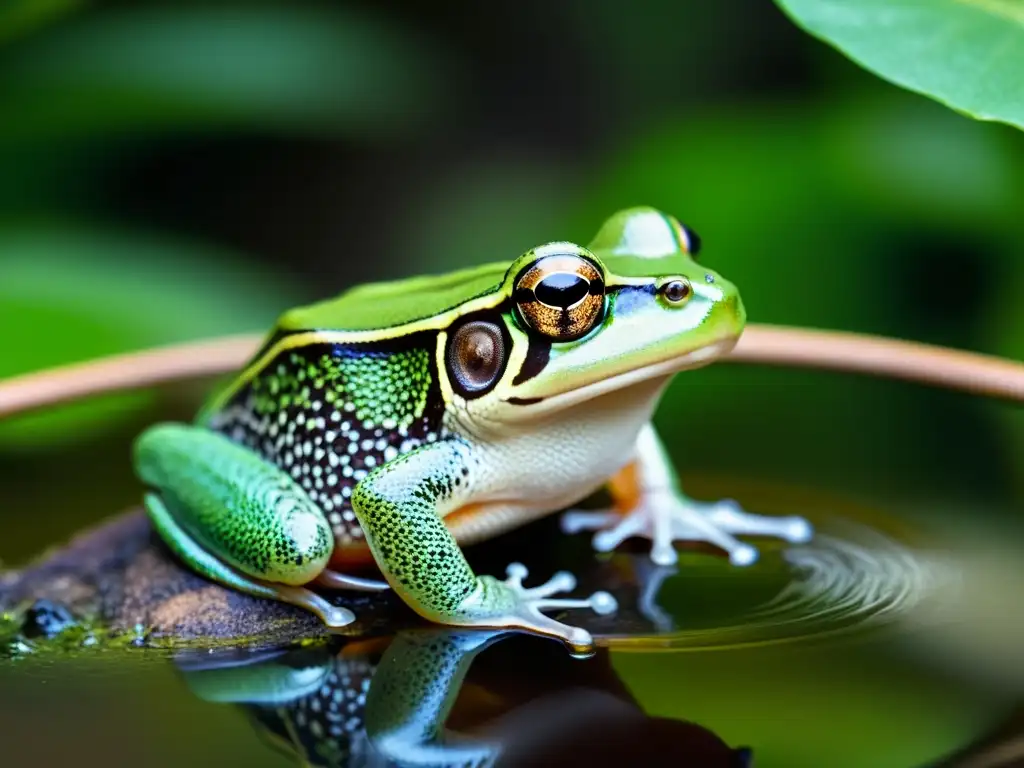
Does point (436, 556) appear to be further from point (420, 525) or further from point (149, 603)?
point (149, 603)

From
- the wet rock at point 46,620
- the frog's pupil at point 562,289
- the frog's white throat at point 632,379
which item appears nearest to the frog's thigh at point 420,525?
the frog's white throat at point 632,379

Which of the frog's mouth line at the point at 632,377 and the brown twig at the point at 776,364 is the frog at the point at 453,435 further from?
the brown twig at the point at 776,364

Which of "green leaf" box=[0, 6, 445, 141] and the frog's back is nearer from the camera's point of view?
the frog's back

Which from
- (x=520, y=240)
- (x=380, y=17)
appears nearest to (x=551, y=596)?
(x=520, y=240)

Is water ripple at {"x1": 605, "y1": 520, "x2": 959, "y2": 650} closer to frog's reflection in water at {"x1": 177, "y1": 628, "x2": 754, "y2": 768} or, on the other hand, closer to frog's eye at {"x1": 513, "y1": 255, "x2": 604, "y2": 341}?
frog's reflection in water at {"x1": 177, "y1": 628, "x2": 754, "y2": 768}

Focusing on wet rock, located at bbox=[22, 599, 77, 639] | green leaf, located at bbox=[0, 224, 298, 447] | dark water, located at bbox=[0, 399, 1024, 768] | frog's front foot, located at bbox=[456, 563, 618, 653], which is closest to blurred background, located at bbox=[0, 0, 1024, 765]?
green leaf, located at bbox=[0, 224, 298, 447]

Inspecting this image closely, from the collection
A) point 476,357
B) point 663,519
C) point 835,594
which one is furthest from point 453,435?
point 835,594

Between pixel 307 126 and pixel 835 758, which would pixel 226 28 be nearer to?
pixel 307 126
